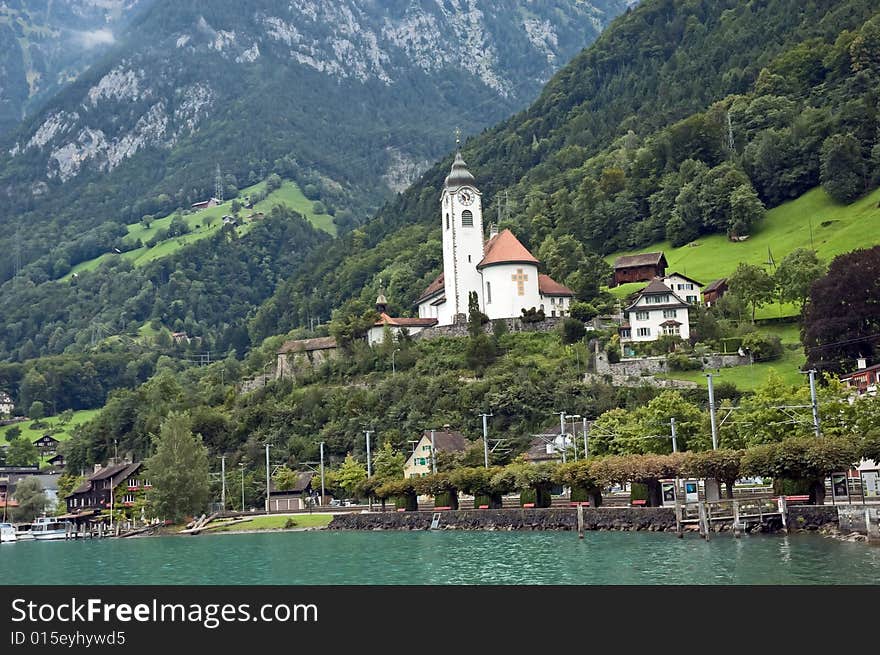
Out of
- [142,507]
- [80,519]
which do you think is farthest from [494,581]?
[80,519]

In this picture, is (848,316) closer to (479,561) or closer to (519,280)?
(519,280)

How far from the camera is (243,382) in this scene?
148 meters

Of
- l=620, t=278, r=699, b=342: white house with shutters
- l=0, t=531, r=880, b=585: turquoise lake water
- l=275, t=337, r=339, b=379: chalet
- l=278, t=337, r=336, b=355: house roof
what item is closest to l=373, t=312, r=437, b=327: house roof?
l=275, t=337, r=339, b=379: chalet

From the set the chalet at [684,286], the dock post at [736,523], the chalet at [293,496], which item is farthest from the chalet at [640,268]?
the dock post at [736,523]

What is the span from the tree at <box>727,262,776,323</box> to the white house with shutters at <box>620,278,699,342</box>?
17.3 ft

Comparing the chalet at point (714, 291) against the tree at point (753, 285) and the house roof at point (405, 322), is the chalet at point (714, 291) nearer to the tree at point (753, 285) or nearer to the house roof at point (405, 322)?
the tree at point (753, 285)

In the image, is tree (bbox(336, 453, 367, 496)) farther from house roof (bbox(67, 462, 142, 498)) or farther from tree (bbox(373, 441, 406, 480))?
house roof (bbox(67, 462, 142, 498))

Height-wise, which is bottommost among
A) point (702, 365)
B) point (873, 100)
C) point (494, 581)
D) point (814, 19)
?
point (494, 581)

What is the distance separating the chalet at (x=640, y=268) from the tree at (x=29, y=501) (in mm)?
73656

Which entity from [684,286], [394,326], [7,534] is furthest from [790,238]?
[7,534]

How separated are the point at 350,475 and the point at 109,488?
37.5m

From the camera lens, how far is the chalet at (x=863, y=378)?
89.3 m

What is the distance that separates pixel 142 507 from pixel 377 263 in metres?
78.4

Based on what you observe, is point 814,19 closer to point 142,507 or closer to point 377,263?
point 377,263
